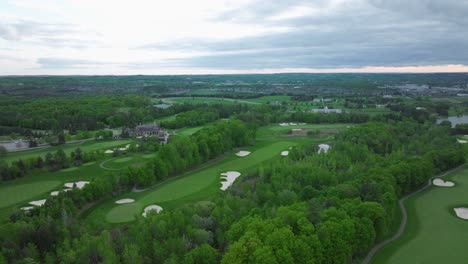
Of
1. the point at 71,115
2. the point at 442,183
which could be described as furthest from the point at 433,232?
the point at 71,115

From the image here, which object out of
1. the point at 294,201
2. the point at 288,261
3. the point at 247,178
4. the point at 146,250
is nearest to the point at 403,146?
the point at 247,178

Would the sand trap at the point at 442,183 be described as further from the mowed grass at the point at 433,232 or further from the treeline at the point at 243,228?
the treeline at the point at 243,228

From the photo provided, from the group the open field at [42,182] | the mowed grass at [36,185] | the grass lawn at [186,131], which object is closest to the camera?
the mowed grass at [36,185]

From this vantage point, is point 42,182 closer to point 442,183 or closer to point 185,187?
point 185,187

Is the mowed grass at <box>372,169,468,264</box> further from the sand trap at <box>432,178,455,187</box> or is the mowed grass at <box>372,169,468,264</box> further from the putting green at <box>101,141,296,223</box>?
the putting green at <box>101,141,296,223</box>

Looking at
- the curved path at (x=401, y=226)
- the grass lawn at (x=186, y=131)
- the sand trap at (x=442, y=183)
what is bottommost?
the grass lawn at (x=186, y=131)

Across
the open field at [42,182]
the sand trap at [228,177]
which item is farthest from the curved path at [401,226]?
the open field at [42,182]

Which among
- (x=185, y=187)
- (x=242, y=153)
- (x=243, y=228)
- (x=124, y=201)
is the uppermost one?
(x=243, y=228)

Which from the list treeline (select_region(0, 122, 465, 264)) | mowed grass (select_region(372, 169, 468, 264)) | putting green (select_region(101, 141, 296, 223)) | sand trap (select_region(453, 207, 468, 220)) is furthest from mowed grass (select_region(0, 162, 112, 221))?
sand trap (select_region(453, 207, 468, 220))
